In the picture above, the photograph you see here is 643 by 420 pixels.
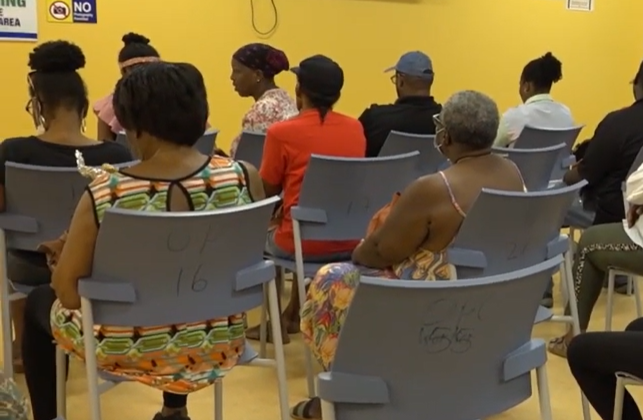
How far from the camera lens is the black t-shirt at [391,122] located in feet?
12.7

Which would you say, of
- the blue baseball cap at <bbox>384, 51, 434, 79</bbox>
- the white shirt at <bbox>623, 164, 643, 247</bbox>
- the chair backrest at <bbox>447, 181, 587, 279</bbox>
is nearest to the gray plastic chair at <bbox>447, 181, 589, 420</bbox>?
the chair backrest at <bbox>447, 181, 587, 279</bbox>

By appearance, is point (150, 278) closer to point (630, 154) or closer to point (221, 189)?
point (221, 189)

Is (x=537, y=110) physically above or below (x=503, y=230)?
above

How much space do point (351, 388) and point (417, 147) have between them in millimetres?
2261

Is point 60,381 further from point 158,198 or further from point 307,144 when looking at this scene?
point 307,144

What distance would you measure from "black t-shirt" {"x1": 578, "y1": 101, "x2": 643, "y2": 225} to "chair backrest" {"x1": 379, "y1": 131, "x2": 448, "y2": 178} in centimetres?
66

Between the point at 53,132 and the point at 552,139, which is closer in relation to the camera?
the point at 53,132

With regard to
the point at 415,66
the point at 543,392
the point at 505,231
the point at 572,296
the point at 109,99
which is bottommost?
the point at 572,296

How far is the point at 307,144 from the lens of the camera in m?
3.13

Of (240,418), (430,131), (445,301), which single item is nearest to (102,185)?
(445,301)

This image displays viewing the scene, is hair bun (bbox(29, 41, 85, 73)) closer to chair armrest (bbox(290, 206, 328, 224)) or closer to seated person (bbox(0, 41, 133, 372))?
seated person (bbox(0, 41, 133, 372))

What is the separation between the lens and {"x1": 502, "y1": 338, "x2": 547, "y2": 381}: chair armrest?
1.53 metres

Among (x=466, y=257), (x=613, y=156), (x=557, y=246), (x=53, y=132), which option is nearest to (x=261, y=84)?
(x=53, y=132)

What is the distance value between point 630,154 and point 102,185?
7.92 feet
